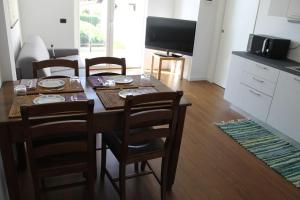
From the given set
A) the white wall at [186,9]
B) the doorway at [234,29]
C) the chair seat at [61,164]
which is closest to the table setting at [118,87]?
the chair seat at [61,164]

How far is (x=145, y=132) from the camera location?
6.12 feet

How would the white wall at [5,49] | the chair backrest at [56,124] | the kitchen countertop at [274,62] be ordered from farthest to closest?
the kitchen countertop at [274,62]
the white wall at [5,49]
the chair backrest at [56,124]

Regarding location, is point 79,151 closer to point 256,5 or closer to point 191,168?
point 191,168

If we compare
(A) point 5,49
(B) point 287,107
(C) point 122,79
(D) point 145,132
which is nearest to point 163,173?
(D) point 145,132

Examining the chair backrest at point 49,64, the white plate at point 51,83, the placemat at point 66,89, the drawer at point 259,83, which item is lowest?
the drawer at point 259,83

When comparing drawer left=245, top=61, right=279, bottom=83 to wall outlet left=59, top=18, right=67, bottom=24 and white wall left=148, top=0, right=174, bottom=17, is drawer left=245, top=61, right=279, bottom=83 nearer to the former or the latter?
white wall left=148, top=0, right=174, bottom=17

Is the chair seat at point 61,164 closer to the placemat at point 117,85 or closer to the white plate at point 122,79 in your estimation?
the placemat at point 117,85

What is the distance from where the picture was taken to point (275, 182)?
254cm

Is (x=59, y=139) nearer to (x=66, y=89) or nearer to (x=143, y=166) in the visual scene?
(x=66, y=89)

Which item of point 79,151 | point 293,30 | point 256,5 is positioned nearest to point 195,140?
point 79,151

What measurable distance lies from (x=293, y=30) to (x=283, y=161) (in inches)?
70.9

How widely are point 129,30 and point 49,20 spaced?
1619mm

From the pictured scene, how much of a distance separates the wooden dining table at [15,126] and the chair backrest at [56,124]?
119 mm

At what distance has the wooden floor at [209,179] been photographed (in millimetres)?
2252
